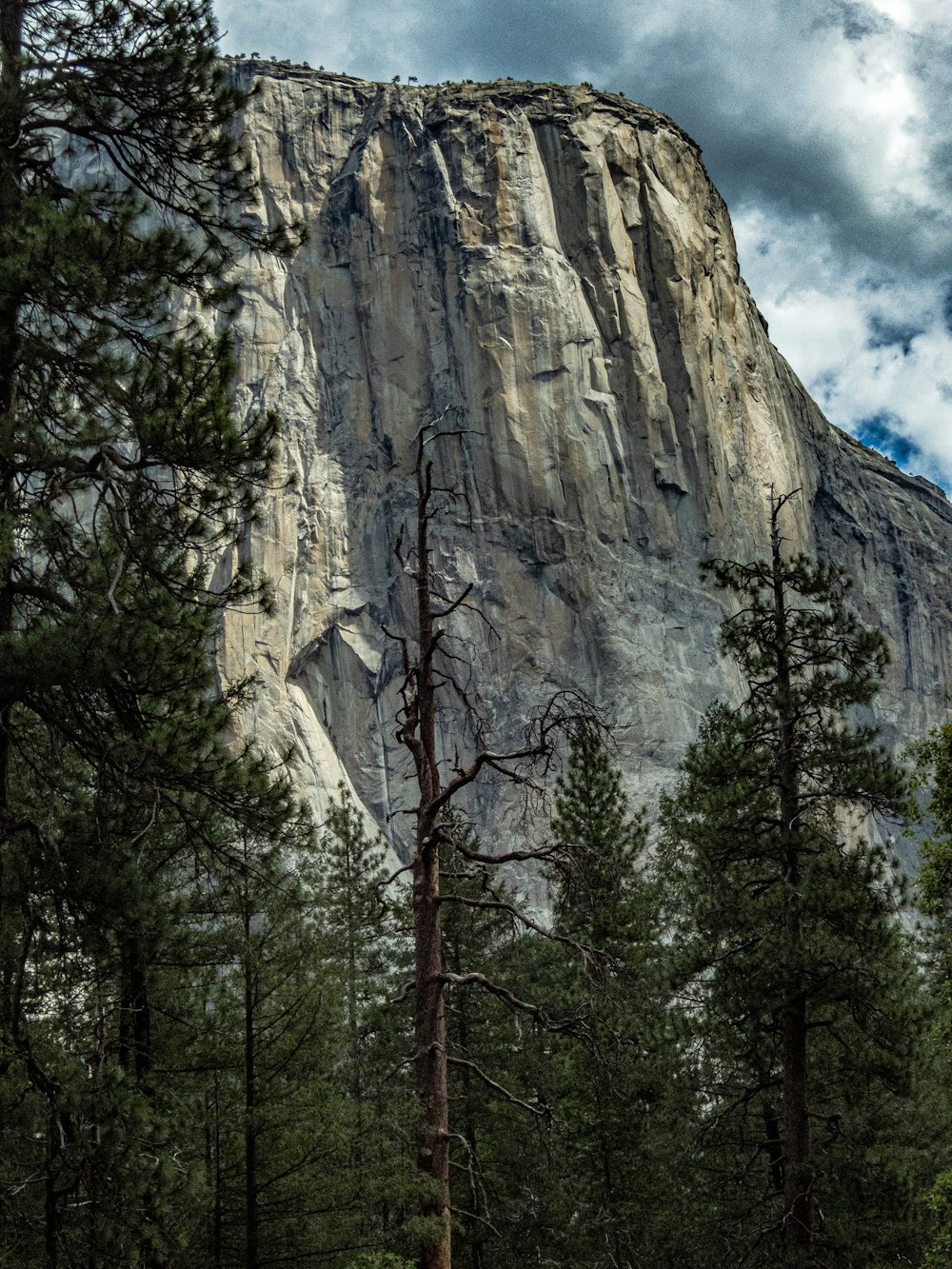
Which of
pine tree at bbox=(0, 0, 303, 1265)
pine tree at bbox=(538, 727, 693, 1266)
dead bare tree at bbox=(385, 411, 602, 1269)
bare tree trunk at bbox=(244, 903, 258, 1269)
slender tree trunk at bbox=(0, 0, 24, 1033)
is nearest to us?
pine tree at bbox=(0, 0, 303, 1265)

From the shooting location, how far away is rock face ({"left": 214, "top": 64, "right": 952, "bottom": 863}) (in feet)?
237

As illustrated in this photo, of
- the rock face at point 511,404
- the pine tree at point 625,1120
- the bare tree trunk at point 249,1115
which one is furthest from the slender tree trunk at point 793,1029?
the rock face at point 511,404

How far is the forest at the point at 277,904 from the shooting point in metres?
7.15

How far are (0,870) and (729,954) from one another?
307 inches

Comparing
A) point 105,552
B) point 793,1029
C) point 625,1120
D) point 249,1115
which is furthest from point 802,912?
point 105,552

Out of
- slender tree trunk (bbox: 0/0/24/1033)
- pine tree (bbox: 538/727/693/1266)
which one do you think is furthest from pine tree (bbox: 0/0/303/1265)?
pine tree (bbox: 538/727/693/1266)

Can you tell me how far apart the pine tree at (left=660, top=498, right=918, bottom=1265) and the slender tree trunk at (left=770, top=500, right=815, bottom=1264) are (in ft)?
0.05

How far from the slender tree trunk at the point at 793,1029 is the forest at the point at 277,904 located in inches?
1.7

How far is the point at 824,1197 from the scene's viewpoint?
14.8 m

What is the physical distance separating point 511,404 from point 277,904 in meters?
66.1

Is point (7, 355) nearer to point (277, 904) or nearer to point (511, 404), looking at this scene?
point (277, 904)

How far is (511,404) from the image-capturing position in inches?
3012

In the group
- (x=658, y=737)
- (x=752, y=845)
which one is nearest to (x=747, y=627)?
(x=752, y=845)

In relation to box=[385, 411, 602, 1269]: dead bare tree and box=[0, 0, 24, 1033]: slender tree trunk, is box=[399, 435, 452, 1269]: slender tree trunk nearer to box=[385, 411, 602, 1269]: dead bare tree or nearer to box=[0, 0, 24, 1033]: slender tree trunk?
box=[385, 411, 602, 1269]: dead bare tree
